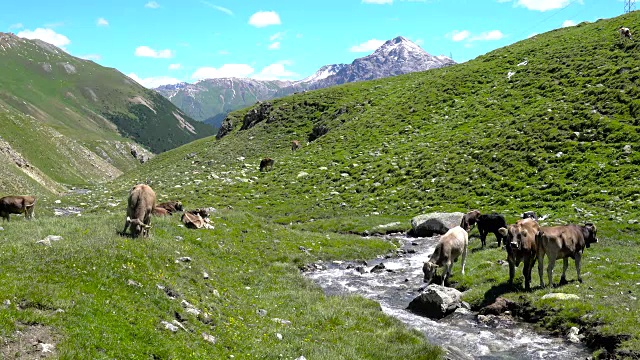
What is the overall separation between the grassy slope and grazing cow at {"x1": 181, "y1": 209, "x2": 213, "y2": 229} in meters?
13.5

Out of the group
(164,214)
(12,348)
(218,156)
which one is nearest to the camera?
(12,348)

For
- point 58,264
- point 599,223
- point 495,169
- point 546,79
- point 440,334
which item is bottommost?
point 440,334

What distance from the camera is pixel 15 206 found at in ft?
96.5

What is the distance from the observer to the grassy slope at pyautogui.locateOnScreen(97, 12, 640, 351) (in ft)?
86.9

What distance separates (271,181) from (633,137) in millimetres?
36395

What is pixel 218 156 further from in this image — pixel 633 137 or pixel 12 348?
pixel 12 348

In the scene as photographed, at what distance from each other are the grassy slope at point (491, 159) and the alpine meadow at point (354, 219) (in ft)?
0.66

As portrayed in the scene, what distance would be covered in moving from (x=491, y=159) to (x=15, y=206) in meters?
39.4

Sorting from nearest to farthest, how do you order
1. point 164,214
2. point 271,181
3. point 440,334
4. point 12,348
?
1. point 12,348
2. point 440,334
3. point 164,214
4. point 271,181

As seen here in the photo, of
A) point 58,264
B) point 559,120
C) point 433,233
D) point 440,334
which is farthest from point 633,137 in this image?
point 58,264

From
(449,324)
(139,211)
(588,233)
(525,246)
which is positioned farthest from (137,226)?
(588,233)

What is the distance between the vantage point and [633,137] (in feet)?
119

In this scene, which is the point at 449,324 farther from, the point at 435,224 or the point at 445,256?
the point at 435,224

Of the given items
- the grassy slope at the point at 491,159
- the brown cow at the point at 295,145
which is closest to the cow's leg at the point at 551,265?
the grassy slope at the point at 491,159
